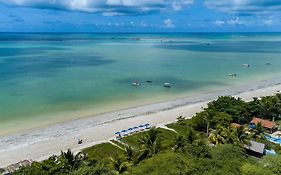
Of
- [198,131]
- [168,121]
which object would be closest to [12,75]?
[168,121]

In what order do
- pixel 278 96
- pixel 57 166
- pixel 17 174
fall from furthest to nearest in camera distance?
pixel 278 96
pixel 57 166
pixel 17 174

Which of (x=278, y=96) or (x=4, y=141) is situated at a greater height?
(x=278, y=96)

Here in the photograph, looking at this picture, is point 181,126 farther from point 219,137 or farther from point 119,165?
point 119,165

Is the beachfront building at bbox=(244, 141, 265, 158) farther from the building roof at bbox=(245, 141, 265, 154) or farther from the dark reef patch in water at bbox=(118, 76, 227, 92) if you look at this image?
the dark reef patch in water at bbox=(118, 76, 227, 92)

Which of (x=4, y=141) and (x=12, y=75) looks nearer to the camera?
(x=4, y=141)

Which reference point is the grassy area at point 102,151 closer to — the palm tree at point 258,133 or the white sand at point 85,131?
the white sand at point 85,131

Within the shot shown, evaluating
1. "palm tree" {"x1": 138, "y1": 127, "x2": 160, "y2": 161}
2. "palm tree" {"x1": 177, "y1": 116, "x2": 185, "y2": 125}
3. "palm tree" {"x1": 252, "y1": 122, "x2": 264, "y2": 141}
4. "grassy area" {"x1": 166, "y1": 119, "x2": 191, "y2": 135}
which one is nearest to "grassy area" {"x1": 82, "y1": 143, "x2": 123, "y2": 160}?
"palm tree" {"x1": 138, "y1": 127, "x2": 160, "y2": 161}

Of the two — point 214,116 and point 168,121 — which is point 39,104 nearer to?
point 168,121
